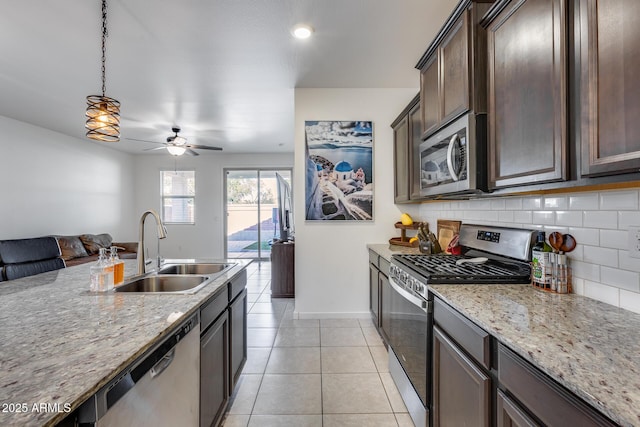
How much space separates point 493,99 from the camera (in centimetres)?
145

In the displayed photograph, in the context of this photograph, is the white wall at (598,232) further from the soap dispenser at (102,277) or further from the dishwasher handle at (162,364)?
the soap dispenser at (102,277)

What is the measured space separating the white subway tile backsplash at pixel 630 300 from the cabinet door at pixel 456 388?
25.8 inches

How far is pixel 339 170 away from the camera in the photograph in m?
3.42

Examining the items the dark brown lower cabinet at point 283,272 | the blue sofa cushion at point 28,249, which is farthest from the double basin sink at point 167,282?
the blue sofa cushion at point 28,249

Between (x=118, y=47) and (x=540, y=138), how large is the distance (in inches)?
127

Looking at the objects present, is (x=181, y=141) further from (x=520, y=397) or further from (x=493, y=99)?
(x=520, y=397)

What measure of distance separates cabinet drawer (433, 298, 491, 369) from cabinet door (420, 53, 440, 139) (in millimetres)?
1213

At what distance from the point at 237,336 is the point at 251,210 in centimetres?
569

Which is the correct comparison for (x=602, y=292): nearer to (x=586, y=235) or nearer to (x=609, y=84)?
(x=586, y=235)

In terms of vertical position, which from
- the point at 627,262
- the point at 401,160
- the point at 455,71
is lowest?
the point at 627,262

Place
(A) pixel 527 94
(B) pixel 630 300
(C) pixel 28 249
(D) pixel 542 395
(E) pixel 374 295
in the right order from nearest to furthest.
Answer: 1. (D) pixel 542 395
2. (B) pixel 630 300
3. (A) pixel 527 94
4. (E) pixel 374 295
5. (C) pixel 28 249

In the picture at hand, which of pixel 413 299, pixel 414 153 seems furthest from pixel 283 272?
pixel 413 299

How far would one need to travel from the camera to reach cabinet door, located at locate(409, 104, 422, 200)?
2660 mm

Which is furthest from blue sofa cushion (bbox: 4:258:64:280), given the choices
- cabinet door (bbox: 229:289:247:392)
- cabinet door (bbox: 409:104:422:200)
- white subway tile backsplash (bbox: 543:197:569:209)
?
white subway tile backsplash (bbox: 543:197:569:209)
